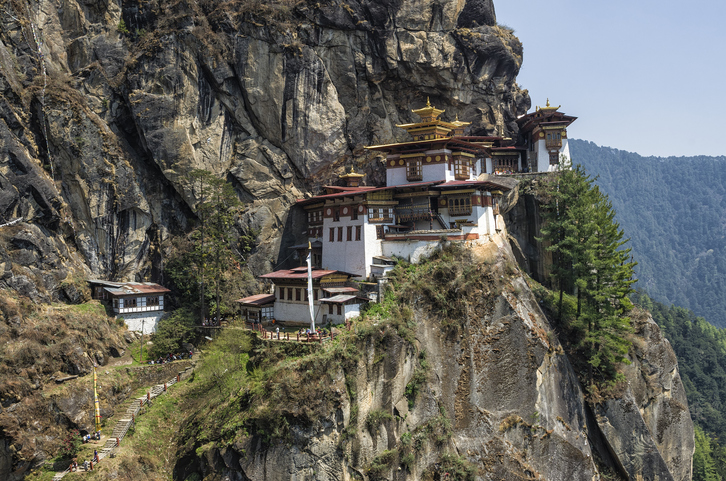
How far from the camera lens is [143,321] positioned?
4634cm

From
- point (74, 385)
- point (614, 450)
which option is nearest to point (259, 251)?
point (74, 385)

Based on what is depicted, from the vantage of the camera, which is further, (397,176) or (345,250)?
(397,176)

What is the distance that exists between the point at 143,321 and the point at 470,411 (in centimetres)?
2724

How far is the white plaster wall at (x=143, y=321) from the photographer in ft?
149

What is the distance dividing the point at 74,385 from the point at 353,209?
23.4 m

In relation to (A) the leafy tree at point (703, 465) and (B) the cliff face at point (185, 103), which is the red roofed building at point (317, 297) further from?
(A) the leafy tree at point (703, 465)

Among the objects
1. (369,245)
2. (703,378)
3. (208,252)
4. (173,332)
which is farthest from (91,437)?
(703,378)

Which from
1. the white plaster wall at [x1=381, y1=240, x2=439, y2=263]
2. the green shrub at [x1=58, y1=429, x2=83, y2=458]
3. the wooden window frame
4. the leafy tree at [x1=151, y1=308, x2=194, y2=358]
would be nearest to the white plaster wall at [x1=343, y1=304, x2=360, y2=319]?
the white plaster wall at [x1=381, y1=240, x2=439, y2=263]

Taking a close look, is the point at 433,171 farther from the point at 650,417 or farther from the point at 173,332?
the point at 650,417

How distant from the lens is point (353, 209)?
148ft

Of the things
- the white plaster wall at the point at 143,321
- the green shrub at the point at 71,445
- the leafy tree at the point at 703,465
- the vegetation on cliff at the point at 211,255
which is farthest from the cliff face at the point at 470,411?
the leafy tree at the point at 703,465

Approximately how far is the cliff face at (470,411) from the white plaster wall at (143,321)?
13.5 metres

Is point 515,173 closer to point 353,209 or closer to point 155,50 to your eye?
point 353,209

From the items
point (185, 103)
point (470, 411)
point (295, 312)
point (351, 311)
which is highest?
point (185, 103)
